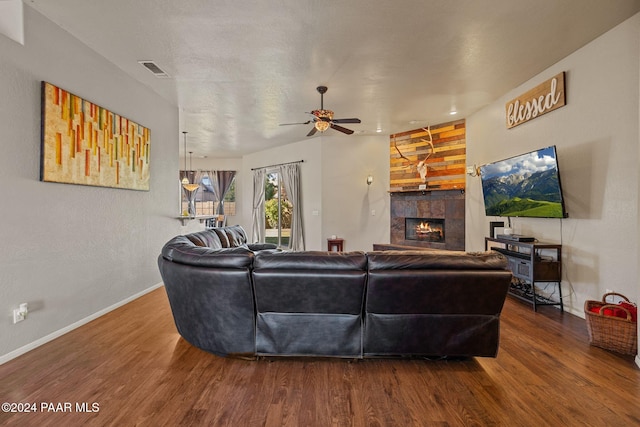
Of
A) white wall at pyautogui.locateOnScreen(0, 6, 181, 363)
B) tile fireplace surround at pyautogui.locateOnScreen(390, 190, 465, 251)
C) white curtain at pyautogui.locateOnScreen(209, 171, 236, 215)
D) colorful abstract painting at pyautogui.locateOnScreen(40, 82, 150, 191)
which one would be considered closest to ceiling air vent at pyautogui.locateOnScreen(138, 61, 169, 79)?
white wall at pyautogui.locateOnScreen(0, 6, 181, 363)

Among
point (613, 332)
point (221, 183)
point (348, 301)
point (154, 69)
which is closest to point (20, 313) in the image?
point (348, 301)

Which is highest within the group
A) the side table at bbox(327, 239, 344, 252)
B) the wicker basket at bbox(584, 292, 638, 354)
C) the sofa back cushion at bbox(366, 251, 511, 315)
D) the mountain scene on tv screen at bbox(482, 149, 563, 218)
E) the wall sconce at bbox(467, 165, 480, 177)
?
the wall sconce at bbox(467, 165, 480, 177)

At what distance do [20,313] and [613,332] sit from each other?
483 cm

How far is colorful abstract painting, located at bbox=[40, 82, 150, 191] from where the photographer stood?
8.96ft

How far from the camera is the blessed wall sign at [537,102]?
3545mm

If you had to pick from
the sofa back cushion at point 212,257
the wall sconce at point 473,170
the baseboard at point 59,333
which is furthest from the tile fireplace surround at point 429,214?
the baseboard at point 59,333

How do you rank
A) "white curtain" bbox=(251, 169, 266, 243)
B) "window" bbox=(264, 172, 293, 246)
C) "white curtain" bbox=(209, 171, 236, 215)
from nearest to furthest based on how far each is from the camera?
"window" bbox=(264, 172, 293, 246)
"white curtain" bbox=(251, 169, 266, 243)
"white curtain" bbox=(209, 171, 236, 215)

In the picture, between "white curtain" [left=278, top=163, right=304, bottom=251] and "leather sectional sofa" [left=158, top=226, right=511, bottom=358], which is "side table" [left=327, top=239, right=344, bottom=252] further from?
"leather sectional sofa" [left=158, top=226, right=511, bottom=358]

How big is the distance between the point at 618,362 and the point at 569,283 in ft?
4.42

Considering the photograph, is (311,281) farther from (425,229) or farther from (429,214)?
(425,229)

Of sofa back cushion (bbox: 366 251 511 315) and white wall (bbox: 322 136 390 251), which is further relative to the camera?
white wall (bbox: 322 136 390 251)

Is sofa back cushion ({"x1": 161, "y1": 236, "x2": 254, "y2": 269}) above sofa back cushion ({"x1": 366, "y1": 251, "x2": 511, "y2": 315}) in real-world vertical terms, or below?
above

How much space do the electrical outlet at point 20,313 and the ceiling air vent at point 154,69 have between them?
8.85 ft

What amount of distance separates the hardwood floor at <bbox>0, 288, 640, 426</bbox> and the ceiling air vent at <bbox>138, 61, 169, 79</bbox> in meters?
2.97
